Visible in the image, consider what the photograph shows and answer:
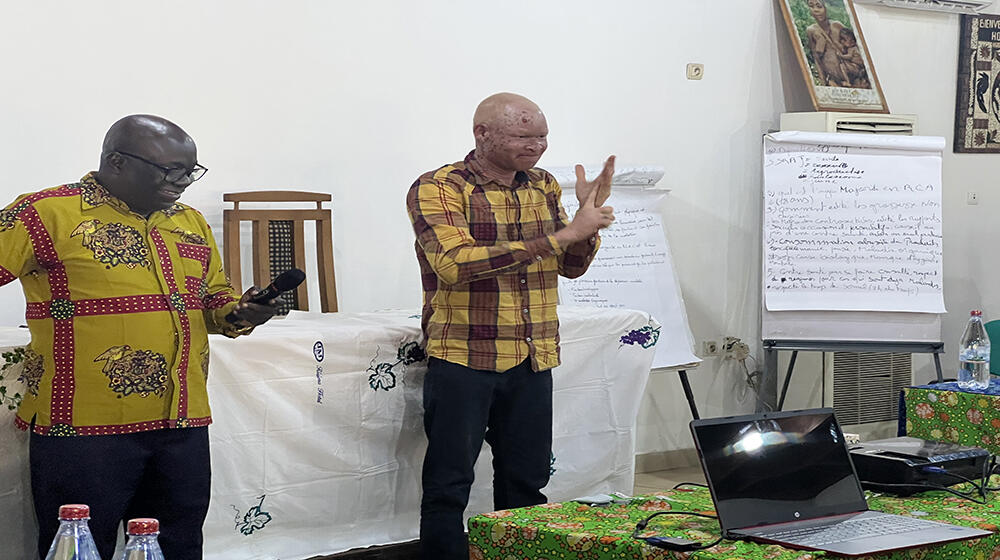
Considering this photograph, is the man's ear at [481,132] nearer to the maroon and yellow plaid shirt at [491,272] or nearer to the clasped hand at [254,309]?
the maroon and yellow plaid shirt at [491,272]

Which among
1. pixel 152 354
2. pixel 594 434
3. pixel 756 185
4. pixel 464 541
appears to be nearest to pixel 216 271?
pixel 152 354

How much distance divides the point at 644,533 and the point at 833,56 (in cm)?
394

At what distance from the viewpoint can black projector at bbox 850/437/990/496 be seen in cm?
219

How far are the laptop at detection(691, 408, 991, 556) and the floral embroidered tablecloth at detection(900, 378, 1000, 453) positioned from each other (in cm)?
131

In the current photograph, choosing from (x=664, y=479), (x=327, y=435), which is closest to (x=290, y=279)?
(x=327, y=435)

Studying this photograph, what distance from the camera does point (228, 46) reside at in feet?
13.0

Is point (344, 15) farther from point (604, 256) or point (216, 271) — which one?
point (216, 271)

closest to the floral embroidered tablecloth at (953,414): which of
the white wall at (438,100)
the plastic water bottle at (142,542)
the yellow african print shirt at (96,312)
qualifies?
the white wall at (438,100)

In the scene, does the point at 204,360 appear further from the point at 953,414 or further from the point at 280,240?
the point at 953,414

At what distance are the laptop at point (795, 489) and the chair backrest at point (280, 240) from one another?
2151 mm

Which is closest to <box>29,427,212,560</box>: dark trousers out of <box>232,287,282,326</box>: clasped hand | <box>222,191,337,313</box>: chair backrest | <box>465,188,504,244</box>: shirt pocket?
<box>232,287,282,326</box>: clasped hand

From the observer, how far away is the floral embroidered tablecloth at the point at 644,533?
1.75 metres

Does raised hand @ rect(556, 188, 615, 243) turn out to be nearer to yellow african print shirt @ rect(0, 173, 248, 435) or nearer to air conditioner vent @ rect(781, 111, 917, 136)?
yellow african print shirt @ rect(0, 173, 248, 435)

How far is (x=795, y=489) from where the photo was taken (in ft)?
6.45
